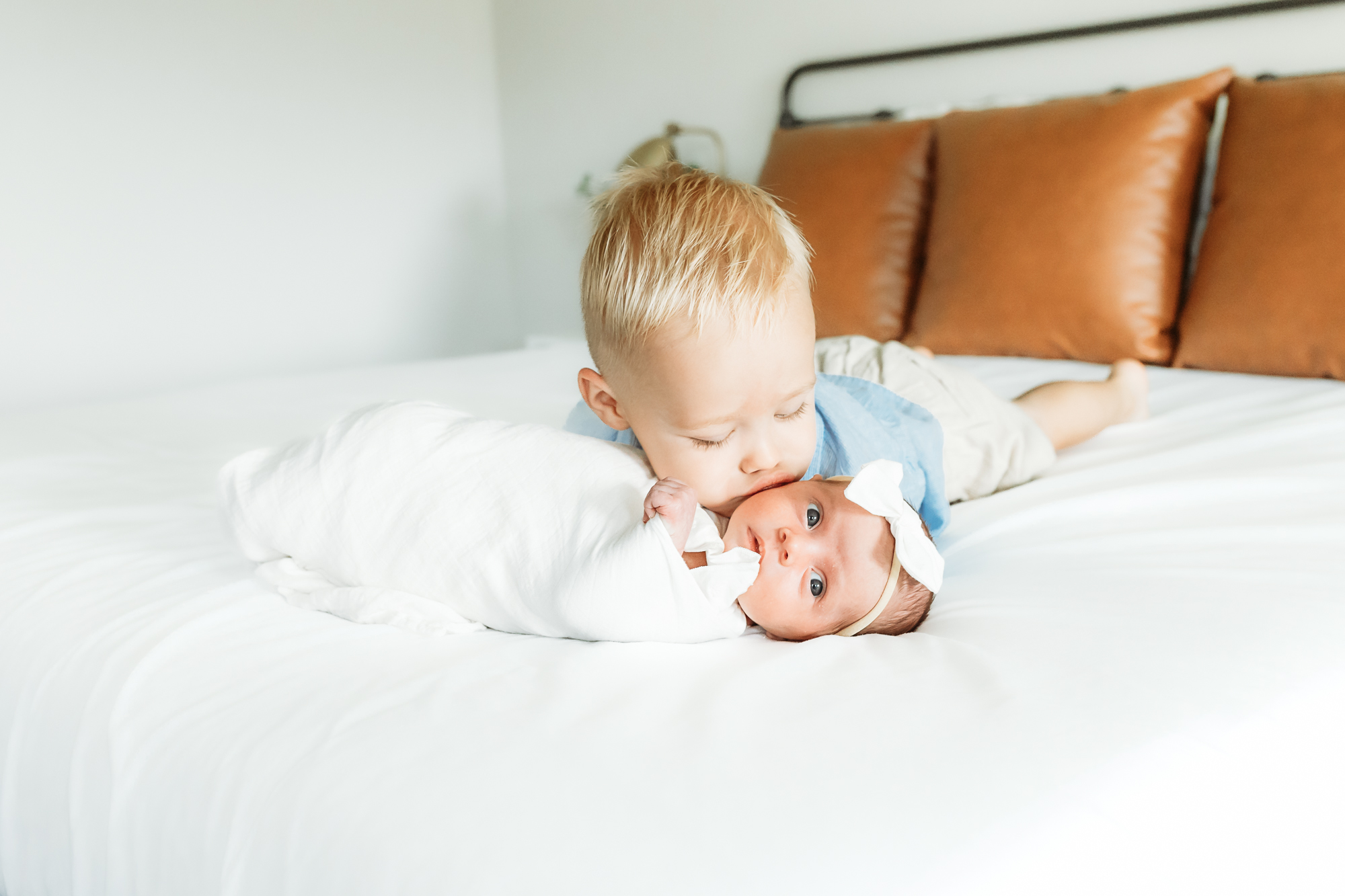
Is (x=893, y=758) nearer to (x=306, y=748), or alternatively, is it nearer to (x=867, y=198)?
(x=306, y=748)

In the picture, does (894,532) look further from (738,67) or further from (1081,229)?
(738,67)

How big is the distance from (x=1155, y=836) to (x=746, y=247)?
0.54 metres

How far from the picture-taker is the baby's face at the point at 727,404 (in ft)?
2.65

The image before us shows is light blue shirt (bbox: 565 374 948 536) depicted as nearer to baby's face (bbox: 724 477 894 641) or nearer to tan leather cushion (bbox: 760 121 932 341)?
baby's face (bbox: 724 477 894 641)

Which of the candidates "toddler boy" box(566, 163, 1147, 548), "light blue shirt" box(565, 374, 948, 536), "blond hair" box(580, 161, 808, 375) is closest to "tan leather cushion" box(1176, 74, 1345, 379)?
"light blue shirt" box(565, 374, 948, 536)

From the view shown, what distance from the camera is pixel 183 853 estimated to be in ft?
1.82

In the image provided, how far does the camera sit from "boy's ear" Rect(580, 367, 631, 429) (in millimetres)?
916

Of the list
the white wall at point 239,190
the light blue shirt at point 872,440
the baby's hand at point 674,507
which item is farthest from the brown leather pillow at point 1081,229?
the white wall at point 239,190

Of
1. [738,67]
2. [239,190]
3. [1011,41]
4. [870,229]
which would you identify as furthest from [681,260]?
[239,190]

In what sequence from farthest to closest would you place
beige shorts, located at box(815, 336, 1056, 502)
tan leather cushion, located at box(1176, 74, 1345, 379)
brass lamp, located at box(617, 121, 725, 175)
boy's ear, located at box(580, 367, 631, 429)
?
brass lamp, located at box(617, 121, 725, 175)
tan leather cushion, located at box(1176, 74, 1345, 379)
beige shorts, located at box(815, 336, 1056, 502)
boy's ear, located at box(580, 367, 631, 429)

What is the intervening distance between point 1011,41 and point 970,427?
144 centimetres

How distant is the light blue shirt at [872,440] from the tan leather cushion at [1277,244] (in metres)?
0.76

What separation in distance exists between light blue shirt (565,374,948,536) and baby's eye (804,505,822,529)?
12 centimetres

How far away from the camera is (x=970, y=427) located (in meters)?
1.17
